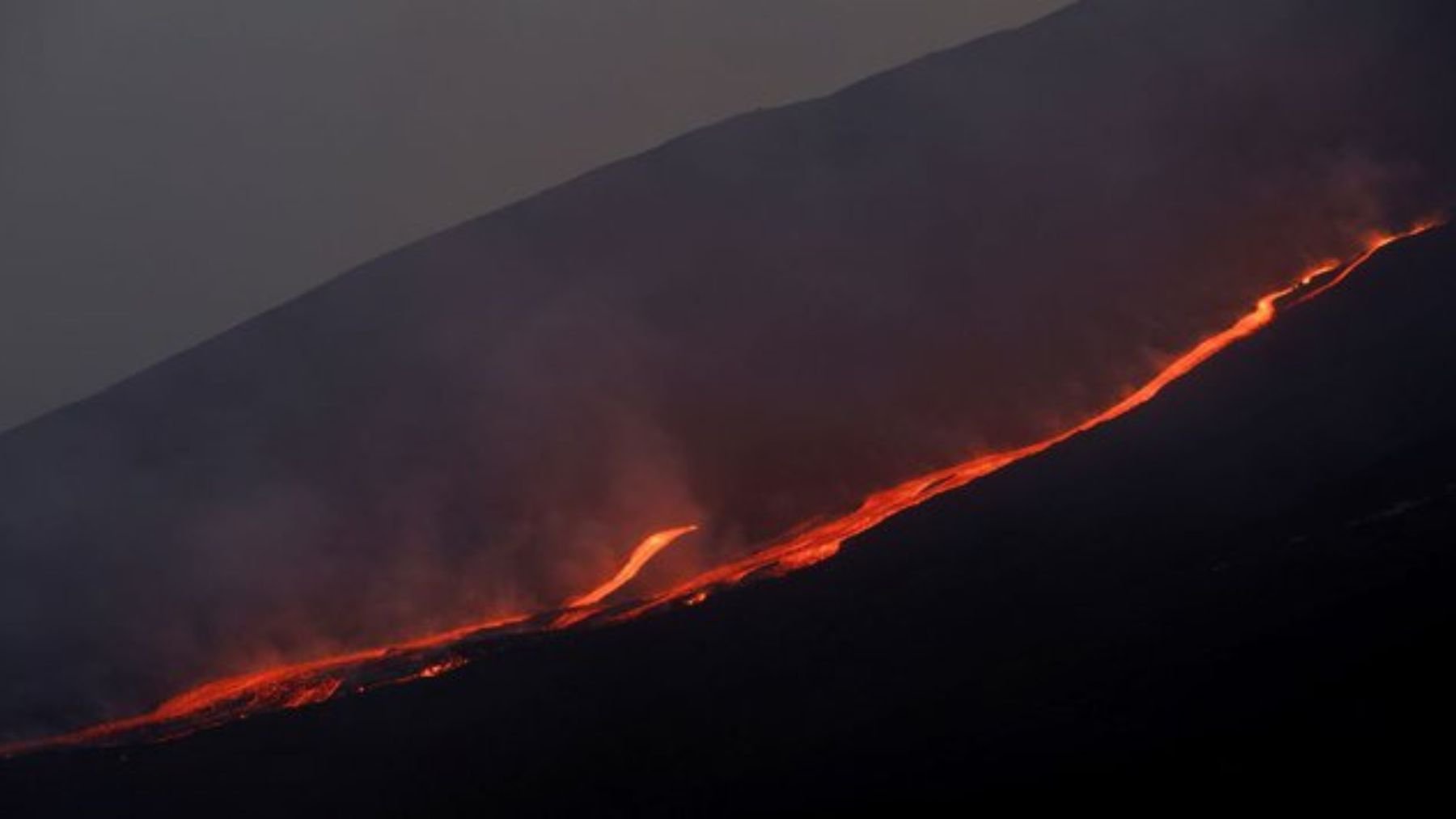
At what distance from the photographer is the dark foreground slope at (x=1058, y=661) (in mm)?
3971

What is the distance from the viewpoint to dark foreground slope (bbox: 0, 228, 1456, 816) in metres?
3.97

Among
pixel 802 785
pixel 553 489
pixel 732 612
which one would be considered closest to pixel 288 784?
pixel 732 612

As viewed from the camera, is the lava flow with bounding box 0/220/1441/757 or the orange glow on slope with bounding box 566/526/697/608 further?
the orange glow on slope with bounding box 566/526/697/608

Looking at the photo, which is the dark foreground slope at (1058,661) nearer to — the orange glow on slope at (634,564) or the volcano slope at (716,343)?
the orange glow on slope at (634,564)

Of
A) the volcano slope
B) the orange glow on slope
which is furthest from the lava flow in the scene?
the volcano slope

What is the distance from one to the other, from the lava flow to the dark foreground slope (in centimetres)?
27

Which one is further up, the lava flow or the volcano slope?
the volcano slope

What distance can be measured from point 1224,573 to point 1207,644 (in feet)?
1.71

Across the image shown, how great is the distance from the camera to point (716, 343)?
9.80 m

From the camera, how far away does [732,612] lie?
6.00 m

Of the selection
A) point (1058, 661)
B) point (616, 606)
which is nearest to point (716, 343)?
point (616, 606)

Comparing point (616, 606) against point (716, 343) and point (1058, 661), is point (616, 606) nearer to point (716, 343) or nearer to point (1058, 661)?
point (1058, 661)

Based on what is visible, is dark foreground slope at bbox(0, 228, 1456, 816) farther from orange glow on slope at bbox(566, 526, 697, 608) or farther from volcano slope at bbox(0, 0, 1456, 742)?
volcano slope at bbox(0, 0, 1456, 742)

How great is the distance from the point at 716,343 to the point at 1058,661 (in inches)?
214
